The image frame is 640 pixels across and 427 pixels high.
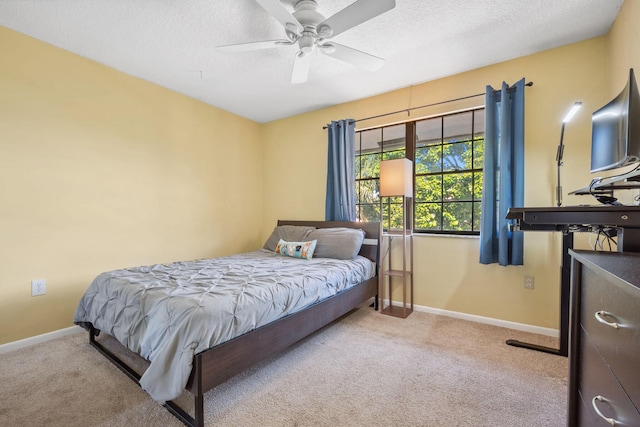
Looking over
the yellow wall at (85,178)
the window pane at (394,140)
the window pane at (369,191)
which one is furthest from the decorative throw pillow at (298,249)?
the window pane at (394,140)

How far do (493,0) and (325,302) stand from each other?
248 centimetres

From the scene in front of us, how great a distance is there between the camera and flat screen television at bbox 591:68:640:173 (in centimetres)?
122

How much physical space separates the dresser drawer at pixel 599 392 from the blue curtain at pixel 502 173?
5.23 ft

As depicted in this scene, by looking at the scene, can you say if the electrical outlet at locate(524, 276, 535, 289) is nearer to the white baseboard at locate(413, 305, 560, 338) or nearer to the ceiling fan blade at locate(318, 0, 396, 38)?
the white baseboard at locate(413, 305, 560, 338)

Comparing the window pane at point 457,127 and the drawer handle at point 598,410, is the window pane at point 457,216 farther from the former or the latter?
the drawer handle at point 598,410

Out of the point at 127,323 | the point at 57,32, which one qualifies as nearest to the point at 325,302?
the point at 127,323

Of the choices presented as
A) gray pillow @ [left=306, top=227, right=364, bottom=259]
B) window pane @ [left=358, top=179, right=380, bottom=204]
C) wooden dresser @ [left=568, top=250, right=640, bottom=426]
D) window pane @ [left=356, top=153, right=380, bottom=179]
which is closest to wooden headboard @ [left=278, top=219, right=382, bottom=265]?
gray pillow @ [left=306, top=227, right=364, bottom=259]

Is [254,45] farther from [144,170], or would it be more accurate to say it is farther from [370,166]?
[370,166]

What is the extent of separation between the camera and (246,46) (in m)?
2.06

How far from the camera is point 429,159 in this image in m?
3.18

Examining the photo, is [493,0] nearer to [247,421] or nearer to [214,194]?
[247,421]

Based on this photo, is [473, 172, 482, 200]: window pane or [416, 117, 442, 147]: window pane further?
[416, 117, 442, 147]: window pane

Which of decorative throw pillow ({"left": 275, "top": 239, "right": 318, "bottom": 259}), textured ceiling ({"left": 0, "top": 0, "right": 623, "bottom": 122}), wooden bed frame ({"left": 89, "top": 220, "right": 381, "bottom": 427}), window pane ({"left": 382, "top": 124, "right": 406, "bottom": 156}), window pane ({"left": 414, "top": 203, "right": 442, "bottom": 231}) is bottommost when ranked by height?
wooden bed frame ({"left": 89, "top": 220, "right": 381, "bottom": 427})

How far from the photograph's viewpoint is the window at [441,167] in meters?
2.93
